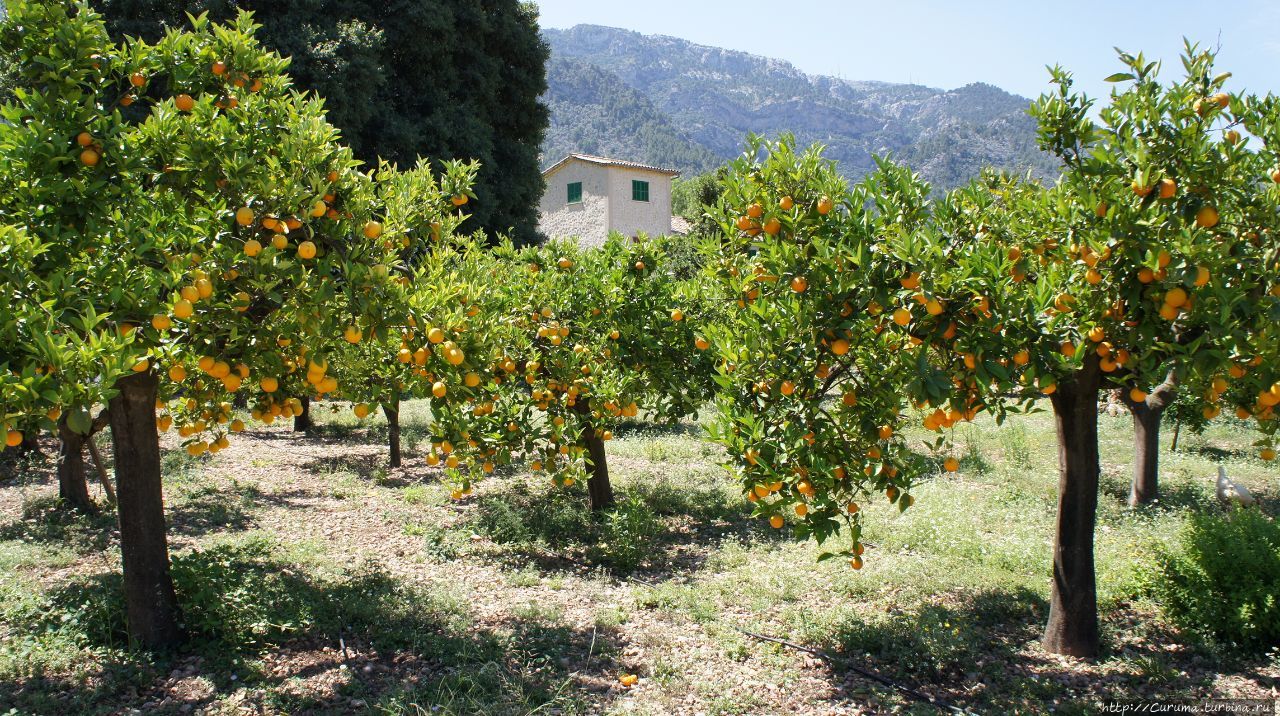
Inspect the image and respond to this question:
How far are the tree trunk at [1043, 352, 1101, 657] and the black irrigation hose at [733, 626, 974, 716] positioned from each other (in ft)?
3.41

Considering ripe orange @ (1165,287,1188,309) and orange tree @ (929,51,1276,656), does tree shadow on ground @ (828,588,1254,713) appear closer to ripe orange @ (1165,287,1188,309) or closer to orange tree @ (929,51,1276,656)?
orange tree @ (929,51,1276,656)

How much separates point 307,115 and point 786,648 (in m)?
4.22

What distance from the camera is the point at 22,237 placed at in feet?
9.15

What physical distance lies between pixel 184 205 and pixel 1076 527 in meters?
5.12

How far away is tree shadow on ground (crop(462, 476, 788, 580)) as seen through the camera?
639 centimetres

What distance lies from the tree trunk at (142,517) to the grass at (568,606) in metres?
0.19

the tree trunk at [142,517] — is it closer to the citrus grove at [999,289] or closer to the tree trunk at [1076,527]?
the citrus grove at [999,289]

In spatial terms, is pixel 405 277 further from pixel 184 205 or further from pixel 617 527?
pixel 617 527

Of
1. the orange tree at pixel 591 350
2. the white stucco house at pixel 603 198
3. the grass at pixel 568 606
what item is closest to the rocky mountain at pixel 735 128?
the white stucco house at pixel 603 198

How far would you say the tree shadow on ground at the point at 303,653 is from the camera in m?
3.85

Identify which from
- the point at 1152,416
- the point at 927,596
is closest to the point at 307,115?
the point at 927,596

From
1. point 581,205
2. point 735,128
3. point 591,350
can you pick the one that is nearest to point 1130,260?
point 591,350

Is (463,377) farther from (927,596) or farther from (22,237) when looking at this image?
(927,596)

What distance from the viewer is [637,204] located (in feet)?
102
